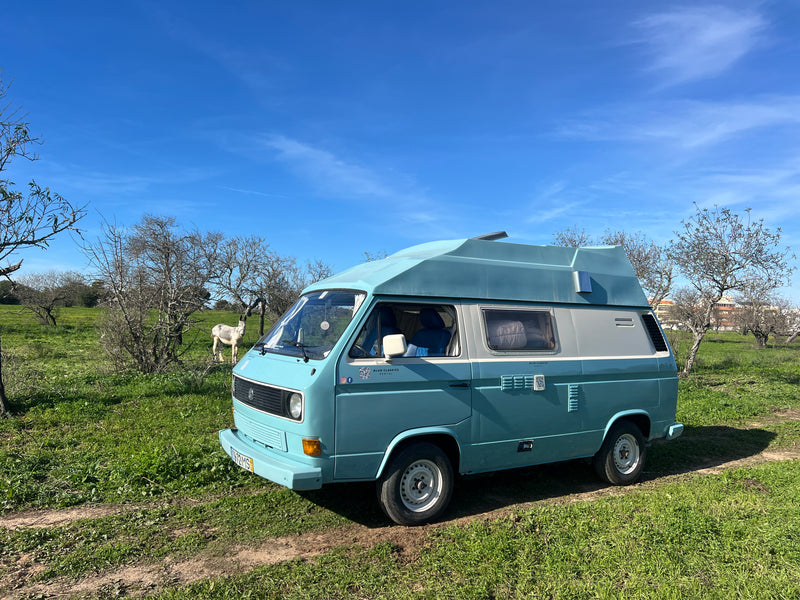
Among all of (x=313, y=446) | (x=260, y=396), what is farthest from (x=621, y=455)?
(x=260, y=396)

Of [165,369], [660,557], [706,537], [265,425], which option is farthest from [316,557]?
[165,369]

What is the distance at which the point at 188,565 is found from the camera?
445 cm

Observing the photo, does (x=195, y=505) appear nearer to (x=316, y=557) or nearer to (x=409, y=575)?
(x=316, y=557)

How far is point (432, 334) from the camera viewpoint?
5707mm

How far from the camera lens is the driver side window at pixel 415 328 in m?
5.25

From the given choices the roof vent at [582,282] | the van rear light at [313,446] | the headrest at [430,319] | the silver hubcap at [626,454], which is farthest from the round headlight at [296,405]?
the silver hubcap at [626,454]

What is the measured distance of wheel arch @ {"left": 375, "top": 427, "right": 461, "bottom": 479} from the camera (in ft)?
16.8

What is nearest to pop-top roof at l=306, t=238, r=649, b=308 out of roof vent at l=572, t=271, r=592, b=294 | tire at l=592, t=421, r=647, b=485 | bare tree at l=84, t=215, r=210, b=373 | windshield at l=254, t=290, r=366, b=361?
roof vent at l=572, t=271, r=592, b=294

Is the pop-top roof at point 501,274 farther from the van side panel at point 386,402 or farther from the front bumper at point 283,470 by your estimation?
the front bumper at point 283,470

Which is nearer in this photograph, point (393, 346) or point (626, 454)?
point (393, 346)

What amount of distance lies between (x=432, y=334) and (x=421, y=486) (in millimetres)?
1549

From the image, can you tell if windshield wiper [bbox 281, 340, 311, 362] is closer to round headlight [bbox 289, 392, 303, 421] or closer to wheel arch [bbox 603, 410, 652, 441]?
round headlight [bbox 289, 392, 303, 421]

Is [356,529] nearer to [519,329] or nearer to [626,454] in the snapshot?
[519,329]

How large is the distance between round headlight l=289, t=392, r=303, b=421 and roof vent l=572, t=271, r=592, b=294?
376 cm
